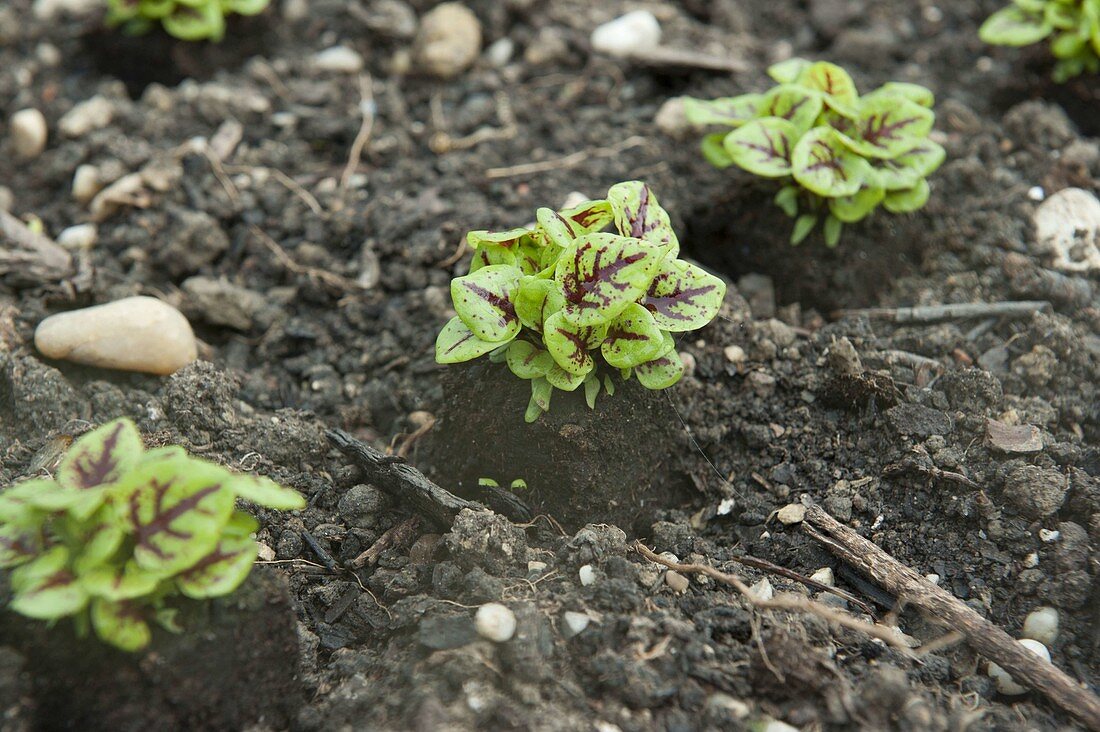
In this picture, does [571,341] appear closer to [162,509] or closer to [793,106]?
[162,509]

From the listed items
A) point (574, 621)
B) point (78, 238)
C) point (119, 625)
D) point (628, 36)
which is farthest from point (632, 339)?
point (78, 238)

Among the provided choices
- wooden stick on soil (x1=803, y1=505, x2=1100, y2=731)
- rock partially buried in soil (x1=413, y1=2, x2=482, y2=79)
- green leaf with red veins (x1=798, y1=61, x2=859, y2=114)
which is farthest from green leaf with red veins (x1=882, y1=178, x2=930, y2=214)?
rock partially buried in soil (x1=413, y1=2, x2=482, y2=79)

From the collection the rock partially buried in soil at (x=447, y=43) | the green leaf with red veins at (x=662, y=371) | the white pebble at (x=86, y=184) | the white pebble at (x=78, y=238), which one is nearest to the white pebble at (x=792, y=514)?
the green leaf with red veins at (x=662, y=371)

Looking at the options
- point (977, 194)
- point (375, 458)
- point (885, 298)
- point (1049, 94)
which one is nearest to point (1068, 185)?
point (977, 194)

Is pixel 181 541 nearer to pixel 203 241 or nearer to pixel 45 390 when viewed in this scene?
pixel 45 390

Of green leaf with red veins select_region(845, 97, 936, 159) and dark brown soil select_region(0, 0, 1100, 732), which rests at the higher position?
green leaf with red veins select_region(845, 97, 936, 159)

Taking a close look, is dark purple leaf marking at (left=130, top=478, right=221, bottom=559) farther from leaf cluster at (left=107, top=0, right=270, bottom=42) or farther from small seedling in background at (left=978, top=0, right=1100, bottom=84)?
small seedling in background at (left=978, top=0, right=1100, bottom=84)

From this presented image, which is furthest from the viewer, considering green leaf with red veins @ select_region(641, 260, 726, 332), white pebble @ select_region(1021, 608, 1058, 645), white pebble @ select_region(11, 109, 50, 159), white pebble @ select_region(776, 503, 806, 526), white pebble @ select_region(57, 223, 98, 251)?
white pebble @ select_region(11, 109, 50, 159)
